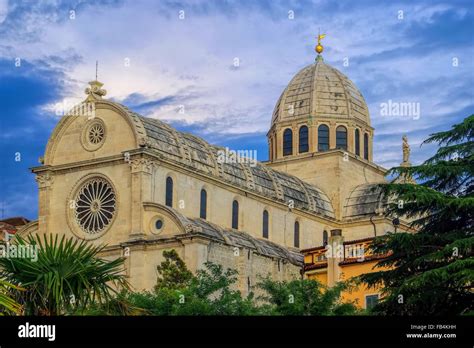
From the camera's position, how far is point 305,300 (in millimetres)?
45000

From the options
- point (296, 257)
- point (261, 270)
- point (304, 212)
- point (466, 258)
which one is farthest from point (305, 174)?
point (466, 258)

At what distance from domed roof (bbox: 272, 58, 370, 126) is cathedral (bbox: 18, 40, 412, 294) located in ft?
26.9

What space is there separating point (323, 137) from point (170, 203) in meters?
25.3

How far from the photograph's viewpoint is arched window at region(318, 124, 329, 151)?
95.7 metres

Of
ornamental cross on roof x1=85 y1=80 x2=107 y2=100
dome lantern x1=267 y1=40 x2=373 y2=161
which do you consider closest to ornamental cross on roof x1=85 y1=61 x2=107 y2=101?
ornamental cross on roof x1=85 y1=80 x2=107 y2=100

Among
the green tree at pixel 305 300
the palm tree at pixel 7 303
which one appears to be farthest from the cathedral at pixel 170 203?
the palm tree at pixel 7 303

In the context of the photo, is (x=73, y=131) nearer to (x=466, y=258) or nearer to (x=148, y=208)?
(x=148, y=208)

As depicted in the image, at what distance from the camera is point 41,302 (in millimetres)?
25484

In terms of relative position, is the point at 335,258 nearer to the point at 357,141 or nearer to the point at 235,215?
the point at 235,215

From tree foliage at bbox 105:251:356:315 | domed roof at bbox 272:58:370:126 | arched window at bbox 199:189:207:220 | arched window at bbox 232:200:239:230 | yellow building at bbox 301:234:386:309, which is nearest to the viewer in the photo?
tree foliage at bbox 105:251:356:315

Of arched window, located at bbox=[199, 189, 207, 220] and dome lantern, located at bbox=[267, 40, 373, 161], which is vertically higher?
dome lantern, located at bbox=[267, 40, 373, 161]

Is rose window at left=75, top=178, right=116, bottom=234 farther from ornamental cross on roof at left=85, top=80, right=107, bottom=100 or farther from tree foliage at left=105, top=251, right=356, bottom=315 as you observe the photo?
tree foliage at left=105, top=251, right=356, bottom=315

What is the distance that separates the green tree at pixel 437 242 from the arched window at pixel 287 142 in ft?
191

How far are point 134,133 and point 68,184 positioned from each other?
6.61 meters
